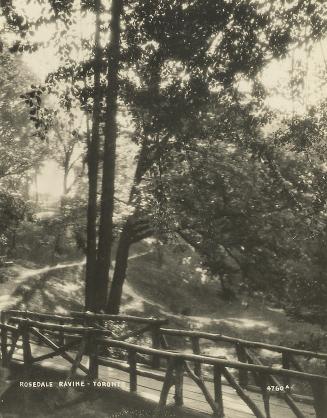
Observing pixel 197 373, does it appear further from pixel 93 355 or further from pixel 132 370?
pixel 93 355

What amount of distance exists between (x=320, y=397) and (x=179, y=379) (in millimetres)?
2601

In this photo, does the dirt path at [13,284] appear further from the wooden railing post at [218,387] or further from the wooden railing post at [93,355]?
the wooden railing post at [218,387]

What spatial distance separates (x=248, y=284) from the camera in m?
20.0

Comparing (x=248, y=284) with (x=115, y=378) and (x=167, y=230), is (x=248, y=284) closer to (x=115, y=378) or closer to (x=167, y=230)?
(x=167, y=230)

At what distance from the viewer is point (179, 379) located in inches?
328

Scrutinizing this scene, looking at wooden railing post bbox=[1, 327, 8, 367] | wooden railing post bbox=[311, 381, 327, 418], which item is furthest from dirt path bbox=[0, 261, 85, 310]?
wooden railing post bbox=[311, 381, 327, 418]

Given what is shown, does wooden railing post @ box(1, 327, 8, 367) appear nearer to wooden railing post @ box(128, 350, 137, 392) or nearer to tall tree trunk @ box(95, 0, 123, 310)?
tall tree trunk @ box(95, 0, 123, 310)

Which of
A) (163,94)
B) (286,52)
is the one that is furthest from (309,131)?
(163,94)

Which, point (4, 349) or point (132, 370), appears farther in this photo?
point (4, 349)

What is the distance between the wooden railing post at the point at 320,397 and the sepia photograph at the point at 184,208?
0.02 m

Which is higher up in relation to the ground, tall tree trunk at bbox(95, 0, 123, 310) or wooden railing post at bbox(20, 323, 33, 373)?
tall tree trunk at bbox(95, 0, 123, 310)

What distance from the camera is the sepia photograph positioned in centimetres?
945

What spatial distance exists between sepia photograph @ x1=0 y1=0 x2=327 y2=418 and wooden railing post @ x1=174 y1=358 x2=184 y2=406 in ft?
0.09

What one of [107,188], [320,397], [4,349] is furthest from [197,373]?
[107,188]
